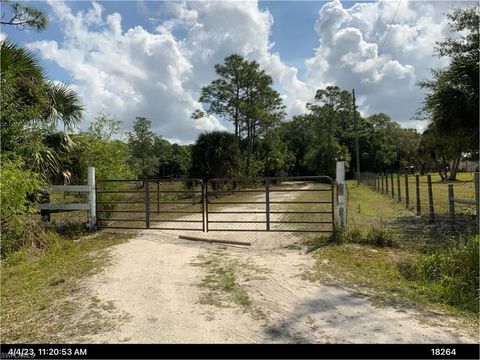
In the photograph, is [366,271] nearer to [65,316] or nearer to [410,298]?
[410,298]

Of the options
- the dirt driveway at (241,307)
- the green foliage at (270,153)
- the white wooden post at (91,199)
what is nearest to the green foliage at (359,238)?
the dirt driveway at (241,307)

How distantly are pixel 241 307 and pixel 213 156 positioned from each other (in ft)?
67.4

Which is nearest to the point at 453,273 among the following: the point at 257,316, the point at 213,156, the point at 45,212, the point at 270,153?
the point at 257,316

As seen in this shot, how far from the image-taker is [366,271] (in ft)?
19.9

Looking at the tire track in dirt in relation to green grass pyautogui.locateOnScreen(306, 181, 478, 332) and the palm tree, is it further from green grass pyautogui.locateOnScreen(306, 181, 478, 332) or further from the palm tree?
the palm tree

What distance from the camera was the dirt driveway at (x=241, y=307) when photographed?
3818mm

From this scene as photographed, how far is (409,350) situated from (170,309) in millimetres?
2476

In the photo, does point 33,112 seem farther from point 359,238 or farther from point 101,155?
point 359,238

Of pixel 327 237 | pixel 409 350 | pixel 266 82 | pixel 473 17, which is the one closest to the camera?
pixel 409 350

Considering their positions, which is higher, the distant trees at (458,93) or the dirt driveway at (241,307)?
the distant trees at (458,93)

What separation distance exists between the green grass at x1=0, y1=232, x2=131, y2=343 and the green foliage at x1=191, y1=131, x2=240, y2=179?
16779mm

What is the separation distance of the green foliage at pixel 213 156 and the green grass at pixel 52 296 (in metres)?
16.8

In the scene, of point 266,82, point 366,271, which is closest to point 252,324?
point 366,271

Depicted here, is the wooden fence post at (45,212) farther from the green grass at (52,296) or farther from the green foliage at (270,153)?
the green foliage at (270,153)
